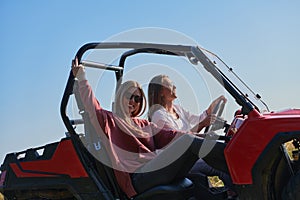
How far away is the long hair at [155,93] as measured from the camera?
449 centimetres

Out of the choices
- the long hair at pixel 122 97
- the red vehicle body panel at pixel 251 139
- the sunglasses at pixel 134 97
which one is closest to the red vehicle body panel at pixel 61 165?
the long hair at pixel 122 97

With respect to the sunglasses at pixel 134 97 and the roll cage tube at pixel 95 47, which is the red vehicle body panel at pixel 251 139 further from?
the sunglasses at pixel 134 97

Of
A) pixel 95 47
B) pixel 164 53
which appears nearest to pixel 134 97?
pixel 164 53

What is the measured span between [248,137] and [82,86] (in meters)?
1.51

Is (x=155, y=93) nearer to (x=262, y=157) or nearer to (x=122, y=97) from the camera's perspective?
(x=122, y=97)

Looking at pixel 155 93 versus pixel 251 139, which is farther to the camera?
pixel 155 93

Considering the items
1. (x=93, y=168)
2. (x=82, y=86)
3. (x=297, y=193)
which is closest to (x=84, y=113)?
(x=82, y=86)

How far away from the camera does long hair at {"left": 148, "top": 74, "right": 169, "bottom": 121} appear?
4492 millimetres

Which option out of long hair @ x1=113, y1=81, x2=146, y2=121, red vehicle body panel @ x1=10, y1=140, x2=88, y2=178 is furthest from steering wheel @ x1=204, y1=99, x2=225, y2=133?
red vehicle body panel @ x1=10, y1=140, x2=88, y2=178

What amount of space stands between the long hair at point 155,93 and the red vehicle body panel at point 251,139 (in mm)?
1358

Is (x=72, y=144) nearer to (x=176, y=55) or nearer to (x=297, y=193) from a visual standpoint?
(x=176, y=55)

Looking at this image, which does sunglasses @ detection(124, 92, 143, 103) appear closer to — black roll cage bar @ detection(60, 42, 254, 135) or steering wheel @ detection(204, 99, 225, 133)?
black roll cage bar @ detection(60, 42, 254, 135)

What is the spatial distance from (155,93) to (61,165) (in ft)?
3.90

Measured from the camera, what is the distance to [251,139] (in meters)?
3.19
